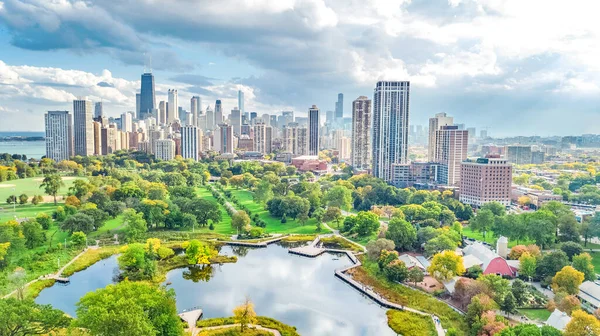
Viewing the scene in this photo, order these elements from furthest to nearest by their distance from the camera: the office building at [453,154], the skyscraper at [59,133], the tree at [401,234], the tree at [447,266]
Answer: the skyscraper at [59,133] → the office building at [453,154] → the tree at [401,234] → the tree at [447,266]

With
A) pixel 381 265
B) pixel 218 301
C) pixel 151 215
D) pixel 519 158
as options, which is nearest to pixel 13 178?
pixel 151 215

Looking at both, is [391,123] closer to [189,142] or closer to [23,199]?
[189,142]

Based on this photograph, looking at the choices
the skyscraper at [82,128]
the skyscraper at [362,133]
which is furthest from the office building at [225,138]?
the skyscraper at [362,133]

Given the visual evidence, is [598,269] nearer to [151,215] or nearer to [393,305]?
[393,305]

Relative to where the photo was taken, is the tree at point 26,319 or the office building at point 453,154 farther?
the office building at point 453,154

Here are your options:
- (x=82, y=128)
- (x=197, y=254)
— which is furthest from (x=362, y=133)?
(x=197, y=254)

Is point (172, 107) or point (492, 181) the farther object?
point (172, 107)

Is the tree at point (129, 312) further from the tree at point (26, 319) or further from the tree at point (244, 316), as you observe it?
the tree at point (244, 316)

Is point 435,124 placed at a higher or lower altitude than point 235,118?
lower
